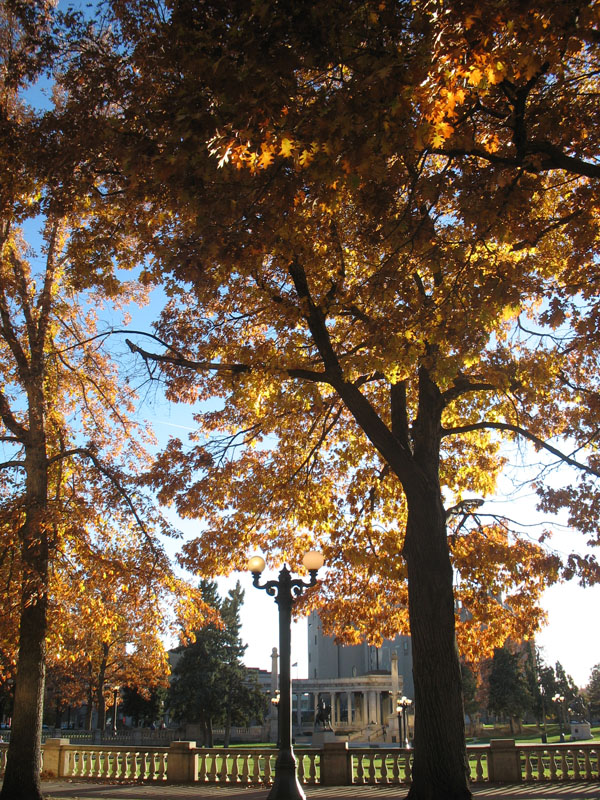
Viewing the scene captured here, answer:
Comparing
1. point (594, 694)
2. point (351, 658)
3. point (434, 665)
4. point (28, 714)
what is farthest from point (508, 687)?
point (434, 665)

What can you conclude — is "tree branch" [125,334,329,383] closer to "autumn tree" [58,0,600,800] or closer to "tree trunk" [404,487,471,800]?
"autumn tree" [58,0,600,800]

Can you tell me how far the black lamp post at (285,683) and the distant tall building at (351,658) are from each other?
231 ft

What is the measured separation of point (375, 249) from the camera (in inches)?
442

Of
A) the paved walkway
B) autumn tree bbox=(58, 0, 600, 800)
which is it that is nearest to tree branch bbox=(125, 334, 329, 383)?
autumn tree bbox=(58, 0, 600, 800)

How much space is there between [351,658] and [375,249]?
7796 centimetres

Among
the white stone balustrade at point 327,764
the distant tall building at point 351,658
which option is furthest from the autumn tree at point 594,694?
the white stone balustrade at point 327,764

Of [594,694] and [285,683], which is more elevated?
[285,683]

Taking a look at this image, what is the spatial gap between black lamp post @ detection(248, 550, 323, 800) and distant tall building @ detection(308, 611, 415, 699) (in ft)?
231

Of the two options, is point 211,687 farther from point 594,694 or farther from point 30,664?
point 594,694

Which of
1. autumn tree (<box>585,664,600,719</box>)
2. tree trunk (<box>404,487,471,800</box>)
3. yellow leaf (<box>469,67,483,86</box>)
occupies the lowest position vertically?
autumn tree (<box>585,664,600,719</box>)

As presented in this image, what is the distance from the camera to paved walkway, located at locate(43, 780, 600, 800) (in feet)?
45.4

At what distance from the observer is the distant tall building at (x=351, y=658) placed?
257 ft

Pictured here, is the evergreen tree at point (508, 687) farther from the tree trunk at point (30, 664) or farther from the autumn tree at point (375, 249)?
the tree trunk at point (30, 664)

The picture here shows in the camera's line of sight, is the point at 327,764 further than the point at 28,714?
Yes
